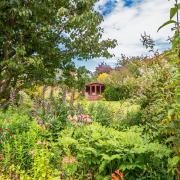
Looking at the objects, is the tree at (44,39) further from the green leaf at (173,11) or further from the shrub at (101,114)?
the green leaf at (173,11)

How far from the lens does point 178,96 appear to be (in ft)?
9.25

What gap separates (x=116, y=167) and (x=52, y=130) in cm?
222

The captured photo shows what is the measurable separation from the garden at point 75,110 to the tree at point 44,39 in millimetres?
36

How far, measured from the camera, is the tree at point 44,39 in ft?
39.3

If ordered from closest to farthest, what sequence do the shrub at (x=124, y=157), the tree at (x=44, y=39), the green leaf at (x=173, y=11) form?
the green leaf at (x=173, y=11) < the shrub at (x=124, y=157) < the tree at (x=44, y=39)

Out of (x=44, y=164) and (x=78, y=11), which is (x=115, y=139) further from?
(x=78, y=11)

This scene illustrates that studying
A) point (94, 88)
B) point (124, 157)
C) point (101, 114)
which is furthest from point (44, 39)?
point (94, 88)

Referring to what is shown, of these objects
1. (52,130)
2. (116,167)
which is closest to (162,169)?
(116,167)

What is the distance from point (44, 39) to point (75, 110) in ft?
19.3

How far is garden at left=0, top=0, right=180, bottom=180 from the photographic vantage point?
4.16m

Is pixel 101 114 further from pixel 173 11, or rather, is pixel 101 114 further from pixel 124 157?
pixel 173 11

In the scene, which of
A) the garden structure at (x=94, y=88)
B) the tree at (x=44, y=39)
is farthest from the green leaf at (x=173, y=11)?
the garden structure at (x=94, y=88)

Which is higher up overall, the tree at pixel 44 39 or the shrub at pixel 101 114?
the tree at pixel 44 39

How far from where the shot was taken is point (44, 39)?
42.0 ft
